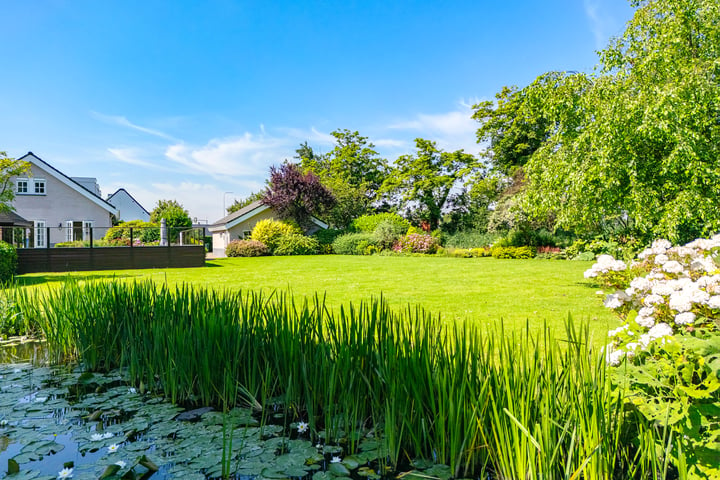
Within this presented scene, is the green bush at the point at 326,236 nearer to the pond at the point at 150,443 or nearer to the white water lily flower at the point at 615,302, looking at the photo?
the white water lily flower at the point at 615,302

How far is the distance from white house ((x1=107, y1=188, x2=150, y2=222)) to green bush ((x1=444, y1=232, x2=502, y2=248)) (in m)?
36.2

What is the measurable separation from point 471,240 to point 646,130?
53.3 ft

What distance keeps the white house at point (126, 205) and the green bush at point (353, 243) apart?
30.5m

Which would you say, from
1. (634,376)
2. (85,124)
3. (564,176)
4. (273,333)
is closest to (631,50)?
(564,176)

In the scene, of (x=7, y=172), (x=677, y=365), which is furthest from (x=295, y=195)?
(x=677, y=365)

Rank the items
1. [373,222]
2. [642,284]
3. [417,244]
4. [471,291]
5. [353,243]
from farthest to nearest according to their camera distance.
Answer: [373,222] → [353,243] → [417,244] → [471,291] → [642,284]

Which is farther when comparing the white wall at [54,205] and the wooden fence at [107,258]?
the white wall at [54,205]

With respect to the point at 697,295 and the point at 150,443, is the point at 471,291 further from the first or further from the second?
the point at 150,443

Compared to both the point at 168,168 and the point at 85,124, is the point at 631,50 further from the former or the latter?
the point at 168,168

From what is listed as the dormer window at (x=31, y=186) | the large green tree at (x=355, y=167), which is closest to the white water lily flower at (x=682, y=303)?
the large green tree at (x=355, y=167)

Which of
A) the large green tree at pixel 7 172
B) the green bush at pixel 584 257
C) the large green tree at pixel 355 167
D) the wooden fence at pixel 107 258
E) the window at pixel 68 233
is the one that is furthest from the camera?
the large green tree at pixel 355 167

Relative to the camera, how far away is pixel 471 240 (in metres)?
22.9

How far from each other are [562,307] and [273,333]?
5621 mm

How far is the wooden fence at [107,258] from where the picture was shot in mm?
14414
